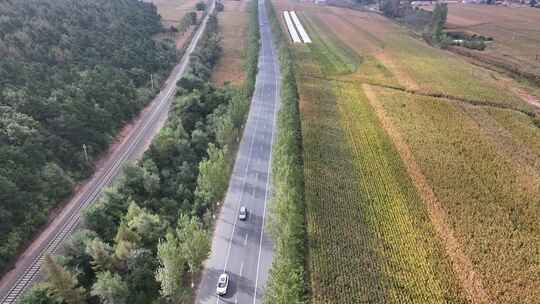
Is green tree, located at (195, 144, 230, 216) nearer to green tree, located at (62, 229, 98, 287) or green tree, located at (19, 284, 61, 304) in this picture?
green tree, located at (62, 229, 98, 287)

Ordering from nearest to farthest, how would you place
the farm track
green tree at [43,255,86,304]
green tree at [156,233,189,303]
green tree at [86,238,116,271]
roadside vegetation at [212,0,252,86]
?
green tree at [43,255,86,304], green tree at [156,233,189,303], green tree at [86,238,116,271], the farm track, roadside vegetation at [212,0,252,86]

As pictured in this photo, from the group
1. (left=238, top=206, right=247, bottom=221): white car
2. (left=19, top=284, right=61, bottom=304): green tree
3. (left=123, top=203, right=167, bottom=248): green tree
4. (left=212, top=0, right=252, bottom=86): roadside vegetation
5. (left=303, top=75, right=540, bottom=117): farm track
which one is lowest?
(left=19, top=284, right=61, bottom=304): green tree

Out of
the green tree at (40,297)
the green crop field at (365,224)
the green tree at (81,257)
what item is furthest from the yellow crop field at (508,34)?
the green tree at (40,297)

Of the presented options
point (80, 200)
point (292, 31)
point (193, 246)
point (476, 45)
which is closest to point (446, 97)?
point (476, 45)

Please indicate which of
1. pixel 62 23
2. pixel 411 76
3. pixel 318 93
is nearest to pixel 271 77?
pixel 318 93

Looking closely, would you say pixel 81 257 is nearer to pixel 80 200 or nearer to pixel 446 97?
pixel 80 200

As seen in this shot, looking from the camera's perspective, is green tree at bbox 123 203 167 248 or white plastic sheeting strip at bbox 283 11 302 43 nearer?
green tree at bbox 123 203 167 248

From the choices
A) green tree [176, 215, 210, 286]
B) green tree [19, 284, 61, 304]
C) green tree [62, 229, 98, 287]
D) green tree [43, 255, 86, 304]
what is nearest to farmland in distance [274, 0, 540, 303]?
green tree [176, 215, 210, 286]
